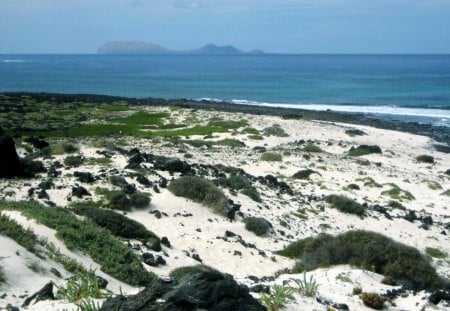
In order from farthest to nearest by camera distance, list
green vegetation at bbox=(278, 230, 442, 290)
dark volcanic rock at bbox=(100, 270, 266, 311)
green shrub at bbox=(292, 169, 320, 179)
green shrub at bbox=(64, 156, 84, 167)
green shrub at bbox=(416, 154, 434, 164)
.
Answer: green shrub at bbox=(416, 154, 434, 164)
green shrub at bbox=(292, 169, 320, 179)
green shrub at bbox=(64, 156, 84, 167)
green vegetation at bbox=(278, 230, 442, 290)
dark volcanic rock at bbox=(100, 270, 266, 311)

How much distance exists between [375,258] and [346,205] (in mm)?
10808

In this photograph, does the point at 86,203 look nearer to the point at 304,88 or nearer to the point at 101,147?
the point at 101,147

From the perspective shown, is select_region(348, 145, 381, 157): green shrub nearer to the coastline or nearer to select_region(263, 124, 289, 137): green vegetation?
the coastline

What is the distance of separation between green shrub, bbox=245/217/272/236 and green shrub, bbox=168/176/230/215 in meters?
1.14

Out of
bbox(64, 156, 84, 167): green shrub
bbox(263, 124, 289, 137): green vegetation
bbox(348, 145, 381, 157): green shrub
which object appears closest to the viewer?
bbox(64, 156, 84, 167): green shrub

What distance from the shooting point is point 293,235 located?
19.5 meters

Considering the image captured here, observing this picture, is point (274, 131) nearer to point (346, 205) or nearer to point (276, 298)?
point (346, 205)

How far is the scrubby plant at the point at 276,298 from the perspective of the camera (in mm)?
8391

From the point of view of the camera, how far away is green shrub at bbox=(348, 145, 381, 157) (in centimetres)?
4247

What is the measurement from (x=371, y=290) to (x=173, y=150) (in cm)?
2546

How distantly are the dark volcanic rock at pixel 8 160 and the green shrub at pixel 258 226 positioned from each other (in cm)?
938

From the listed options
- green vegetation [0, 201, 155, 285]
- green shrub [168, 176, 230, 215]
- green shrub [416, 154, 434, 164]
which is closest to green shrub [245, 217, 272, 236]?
green shrub [168, 176, 230, 215]

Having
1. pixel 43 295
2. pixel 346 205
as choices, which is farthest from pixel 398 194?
pixel 43 295

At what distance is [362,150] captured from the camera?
43094 mm
